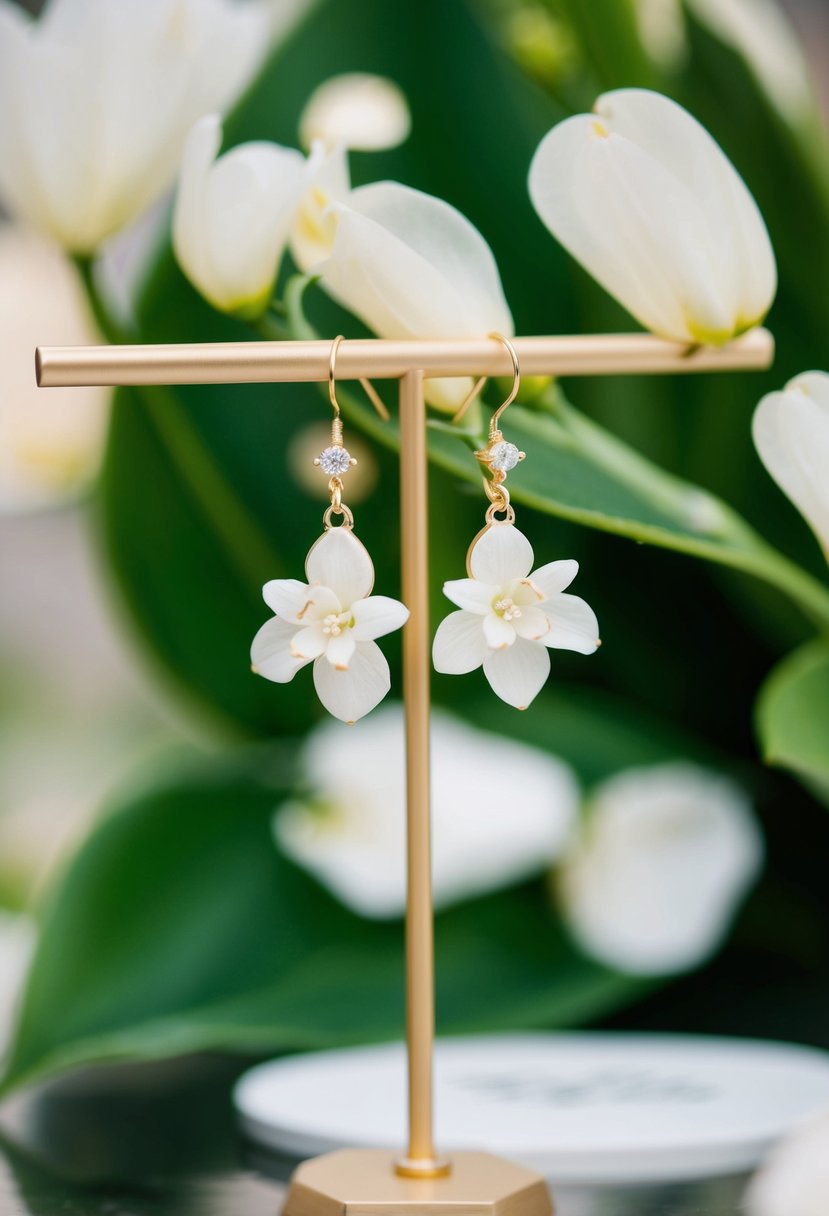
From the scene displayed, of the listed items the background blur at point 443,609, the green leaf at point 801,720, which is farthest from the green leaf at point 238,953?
the green leaf at point 801,720

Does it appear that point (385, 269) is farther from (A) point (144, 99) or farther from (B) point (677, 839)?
(B) point (677, 839)

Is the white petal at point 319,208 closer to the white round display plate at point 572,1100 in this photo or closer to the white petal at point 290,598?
the white petal at point 290,598

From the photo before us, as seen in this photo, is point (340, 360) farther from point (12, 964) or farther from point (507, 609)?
point (12, 964)

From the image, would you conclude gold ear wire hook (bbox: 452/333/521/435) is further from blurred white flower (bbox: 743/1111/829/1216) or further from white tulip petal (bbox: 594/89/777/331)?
blurred white flower (bbox: 743/1111/829/1216)

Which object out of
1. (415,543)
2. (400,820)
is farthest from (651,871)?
(415,543)

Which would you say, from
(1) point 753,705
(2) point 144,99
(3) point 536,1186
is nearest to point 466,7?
(2) point 144,99
